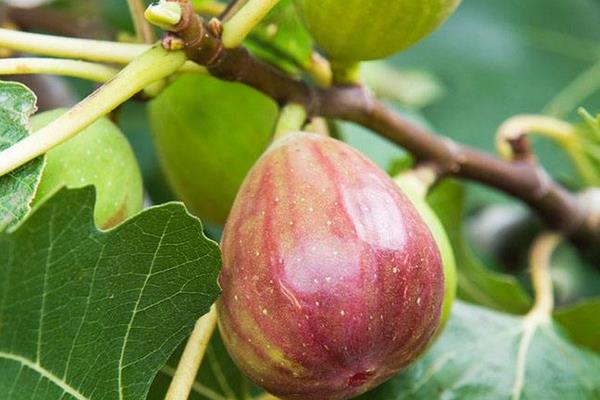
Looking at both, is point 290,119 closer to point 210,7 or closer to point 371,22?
point 371,22

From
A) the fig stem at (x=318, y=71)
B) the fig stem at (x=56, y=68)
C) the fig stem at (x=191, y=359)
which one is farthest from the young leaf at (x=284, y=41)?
the fig stem at (x=191, y=359)

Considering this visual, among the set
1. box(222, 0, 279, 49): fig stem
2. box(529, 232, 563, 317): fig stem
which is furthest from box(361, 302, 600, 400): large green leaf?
box(222, 0, 279, 49): fig stem

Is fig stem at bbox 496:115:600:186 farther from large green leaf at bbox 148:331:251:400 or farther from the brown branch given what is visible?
large green leaf at bbox 148:331:251:400

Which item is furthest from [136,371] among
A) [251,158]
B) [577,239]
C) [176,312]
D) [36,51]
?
[577,239]

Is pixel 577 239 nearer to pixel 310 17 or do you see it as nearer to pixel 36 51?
pixel 310 17

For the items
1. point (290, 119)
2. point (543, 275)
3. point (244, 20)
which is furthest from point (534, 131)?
point (244, 20)

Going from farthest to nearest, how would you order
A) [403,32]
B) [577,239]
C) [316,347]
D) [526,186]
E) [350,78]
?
[577,239] → [526,186] → [350,78] → [403,32] → [316,347]

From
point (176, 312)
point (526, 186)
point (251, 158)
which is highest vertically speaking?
point (176, 312)

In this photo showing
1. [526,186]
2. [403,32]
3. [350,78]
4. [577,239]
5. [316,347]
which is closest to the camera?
[316,347]
